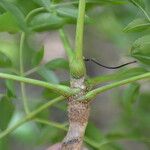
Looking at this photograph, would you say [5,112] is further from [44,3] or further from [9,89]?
[44,3]

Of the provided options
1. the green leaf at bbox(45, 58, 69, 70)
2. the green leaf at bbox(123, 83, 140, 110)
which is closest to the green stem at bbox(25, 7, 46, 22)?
the green leaf at bbox(45, 58, 69, 70)

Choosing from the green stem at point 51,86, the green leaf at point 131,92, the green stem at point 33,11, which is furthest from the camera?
the green leaf at point 131,92

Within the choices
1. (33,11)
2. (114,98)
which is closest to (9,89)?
(33,11)

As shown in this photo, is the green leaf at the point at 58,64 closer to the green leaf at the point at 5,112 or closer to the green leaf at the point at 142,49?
the green leaf at the point at 5,112

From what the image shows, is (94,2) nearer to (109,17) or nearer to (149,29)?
(149,29)

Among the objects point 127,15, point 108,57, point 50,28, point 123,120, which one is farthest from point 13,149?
point 50,28

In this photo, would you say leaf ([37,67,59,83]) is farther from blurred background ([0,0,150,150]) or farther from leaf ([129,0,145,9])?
leaf ([129,0,145,9])

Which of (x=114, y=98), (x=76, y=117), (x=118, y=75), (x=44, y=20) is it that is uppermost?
(x=114, y=98)

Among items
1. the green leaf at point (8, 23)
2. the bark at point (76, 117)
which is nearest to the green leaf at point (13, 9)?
the green leaf at point (8, 23)
